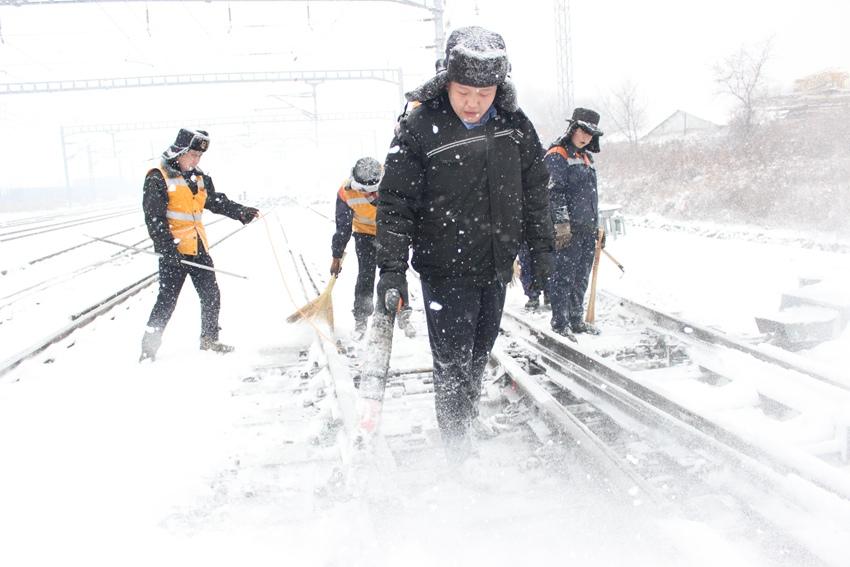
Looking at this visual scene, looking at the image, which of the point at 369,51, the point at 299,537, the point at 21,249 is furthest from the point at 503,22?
the point at 299,537

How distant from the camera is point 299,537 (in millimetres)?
2830

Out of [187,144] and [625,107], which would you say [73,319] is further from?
[625,107]

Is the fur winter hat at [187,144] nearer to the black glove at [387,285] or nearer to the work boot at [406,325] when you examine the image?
the work boot at [406,325]

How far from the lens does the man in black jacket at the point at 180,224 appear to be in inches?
216

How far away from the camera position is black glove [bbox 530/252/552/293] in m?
3.44

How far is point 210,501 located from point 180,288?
3.03 metres

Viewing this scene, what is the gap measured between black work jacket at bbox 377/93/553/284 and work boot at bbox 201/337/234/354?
3.36 metres

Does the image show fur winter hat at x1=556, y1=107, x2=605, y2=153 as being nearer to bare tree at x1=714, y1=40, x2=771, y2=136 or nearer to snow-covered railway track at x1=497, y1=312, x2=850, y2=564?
snow-covered railway track at x1=497, y1=312, x2=850, y2=564

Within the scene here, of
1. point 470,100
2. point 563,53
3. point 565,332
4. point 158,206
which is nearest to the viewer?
point 470,100

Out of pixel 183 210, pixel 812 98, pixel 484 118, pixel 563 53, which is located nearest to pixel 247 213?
pixel 183 210

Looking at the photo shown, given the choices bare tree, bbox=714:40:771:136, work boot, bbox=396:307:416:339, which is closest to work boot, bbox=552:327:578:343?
work boot, bbox=396:307:416:339

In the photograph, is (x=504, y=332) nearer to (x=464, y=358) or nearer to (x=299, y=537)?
(x=464, y=358)

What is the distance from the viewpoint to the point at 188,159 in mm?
5547

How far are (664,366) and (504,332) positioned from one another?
160 cm
